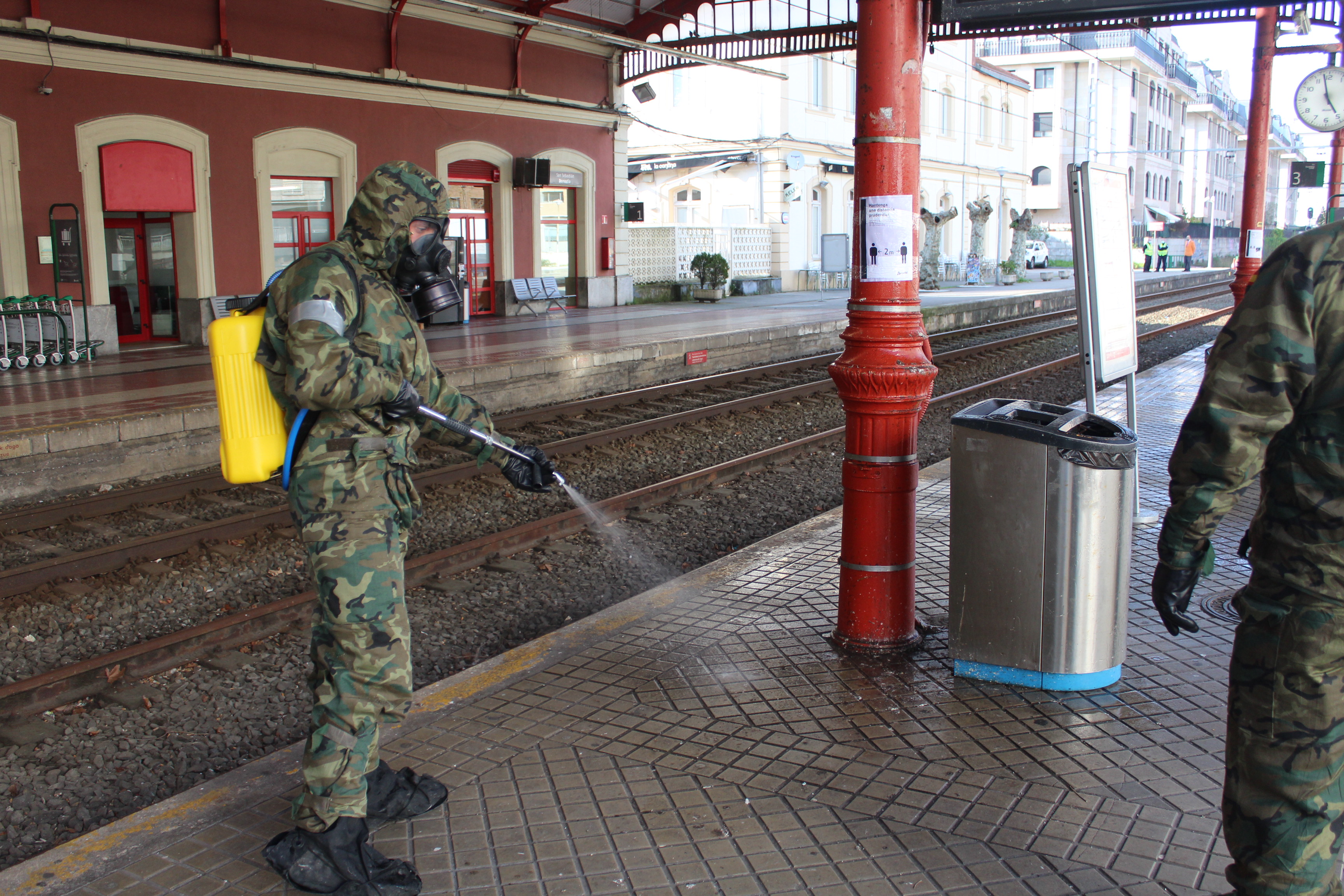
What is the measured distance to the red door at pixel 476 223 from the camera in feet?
70.9

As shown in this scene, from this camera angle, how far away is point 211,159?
1669 centimetres

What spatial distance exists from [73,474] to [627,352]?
7564 mm

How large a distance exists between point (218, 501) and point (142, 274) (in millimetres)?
10660

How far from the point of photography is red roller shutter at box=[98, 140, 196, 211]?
15.4 metres

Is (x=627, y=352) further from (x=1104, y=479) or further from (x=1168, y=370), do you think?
(x=1104, y=479)

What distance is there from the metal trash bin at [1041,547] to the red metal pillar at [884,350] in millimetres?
265

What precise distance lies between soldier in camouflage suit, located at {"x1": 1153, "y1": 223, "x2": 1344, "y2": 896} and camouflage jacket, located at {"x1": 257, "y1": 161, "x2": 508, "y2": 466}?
209cm

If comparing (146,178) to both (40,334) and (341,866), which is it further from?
(341,866)

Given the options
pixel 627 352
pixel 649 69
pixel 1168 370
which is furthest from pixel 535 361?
pixel 649 69

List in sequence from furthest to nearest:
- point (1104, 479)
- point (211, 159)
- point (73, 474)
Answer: point (211, 159)
point (73, 474)
point (1104, 479)

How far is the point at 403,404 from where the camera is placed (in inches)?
119

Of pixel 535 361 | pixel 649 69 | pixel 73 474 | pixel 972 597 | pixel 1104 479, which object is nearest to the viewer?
pixel 1104 479

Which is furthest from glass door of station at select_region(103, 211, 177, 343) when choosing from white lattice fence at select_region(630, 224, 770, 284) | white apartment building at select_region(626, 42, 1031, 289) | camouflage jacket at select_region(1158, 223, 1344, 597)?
camouflage jacket at select_region(1158, 223, 1344, 597)

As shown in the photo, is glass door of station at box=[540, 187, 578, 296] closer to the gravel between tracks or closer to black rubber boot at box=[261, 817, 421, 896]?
the gravel between tracks
